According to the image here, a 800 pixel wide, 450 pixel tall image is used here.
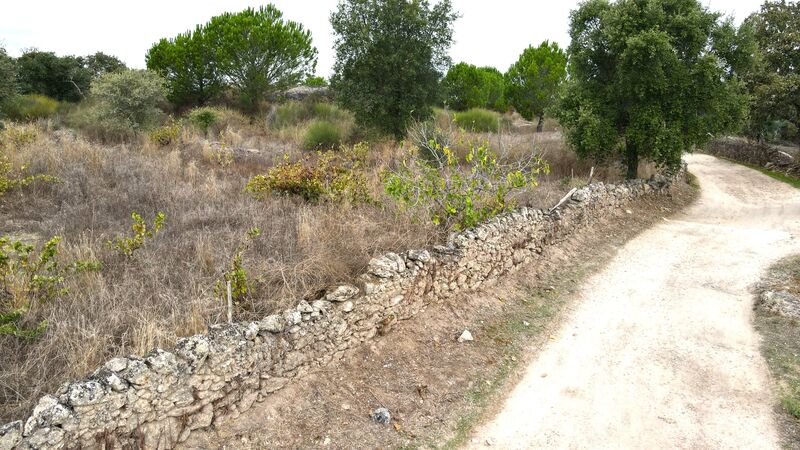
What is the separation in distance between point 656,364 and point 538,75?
27493mm

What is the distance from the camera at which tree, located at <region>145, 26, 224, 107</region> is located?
2869cm

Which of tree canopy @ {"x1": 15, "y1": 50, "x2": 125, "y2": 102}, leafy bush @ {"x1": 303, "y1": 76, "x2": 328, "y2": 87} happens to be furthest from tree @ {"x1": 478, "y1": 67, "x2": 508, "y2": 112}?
tree canopy @ {"x1": 15, "y1": 50, "x2": 125, "y2": 102}

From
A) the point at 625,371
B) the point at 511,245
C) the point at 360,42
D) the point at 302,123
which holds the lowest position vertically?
the point at 625,371

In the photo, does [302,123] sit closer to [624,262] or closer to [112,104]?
[112,104]

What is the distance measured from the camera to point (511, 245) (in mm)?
9188

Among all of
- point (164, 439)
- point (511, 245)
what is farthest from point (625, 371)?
point (164, 439)

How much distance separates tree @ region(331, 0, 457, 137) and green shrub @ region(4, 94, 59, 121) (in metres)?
12.8

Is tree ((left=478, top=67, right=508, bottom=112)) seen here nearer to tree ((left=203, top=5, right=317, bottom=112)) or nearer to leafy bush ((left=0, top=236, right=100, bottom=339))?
tree ((left=203, top=5, right=317, bottom=112))

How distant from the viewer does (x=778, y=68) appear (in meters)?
21.4

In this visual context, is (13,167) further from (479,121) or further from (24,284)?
(479,121)

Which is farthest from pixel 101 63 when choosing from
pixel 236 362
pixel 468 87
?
pixel 236 362

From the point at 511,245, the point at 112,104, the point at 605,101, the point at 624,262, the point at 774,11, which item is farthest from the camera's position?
the point at 774,11

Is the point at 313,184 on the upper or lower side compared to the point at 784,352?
upper

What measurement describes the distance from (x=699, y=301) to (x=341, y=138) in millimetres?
13842
